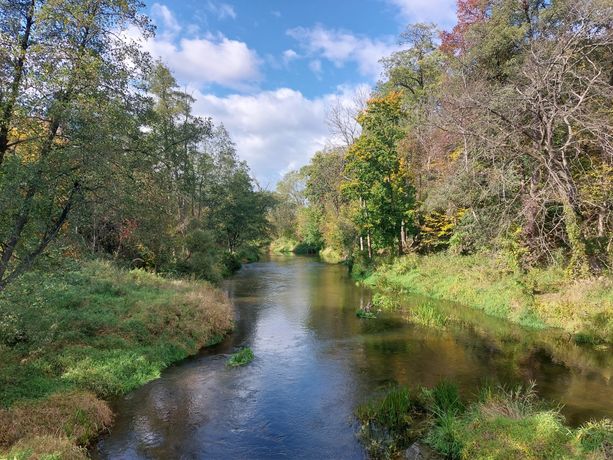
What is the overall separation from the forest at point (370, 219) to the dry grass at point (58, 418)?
6 centimetres

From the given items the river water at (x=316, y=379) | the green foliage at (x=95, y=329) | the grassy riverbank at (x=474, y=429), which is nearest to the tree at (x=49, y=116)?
the green foliage at (x=95, y=329)

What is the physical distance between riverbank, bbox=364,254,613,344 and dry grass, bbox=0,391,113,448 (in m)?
18.1

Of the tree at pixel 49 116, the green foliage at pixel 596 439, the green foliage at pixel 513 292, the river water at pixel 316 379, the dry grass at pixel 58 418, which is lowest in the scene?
the river water at pixel 316 379

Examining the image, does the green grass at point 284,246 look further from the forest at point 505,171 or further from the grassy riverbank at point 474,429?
the grassy riverbank at point 474,429

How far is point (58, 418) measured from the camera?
9.89 metres

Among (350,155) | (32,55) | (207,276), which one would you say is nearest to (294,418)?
(32,55)

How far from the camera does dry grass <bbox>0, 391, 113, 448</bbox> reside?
897 centimetres

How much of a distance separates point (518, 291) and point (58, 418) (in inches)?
845

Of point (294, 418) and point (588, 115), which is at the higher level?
point (588, 115)

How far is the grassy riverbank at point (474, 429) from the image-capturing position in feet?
26.4

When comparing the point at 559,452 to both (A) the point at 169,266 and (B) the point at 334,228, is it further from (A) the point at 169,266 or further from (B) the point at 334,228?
(B) the point at 334,228

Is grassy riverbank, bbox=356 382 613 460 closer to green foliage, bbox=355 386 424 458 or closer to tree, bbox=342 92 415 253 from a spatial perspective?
green foliage, bbox=355 386 424 458

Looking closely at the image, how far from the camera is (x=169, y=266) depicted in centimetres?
2817

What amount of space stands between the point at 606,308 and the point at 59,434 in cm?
2026
